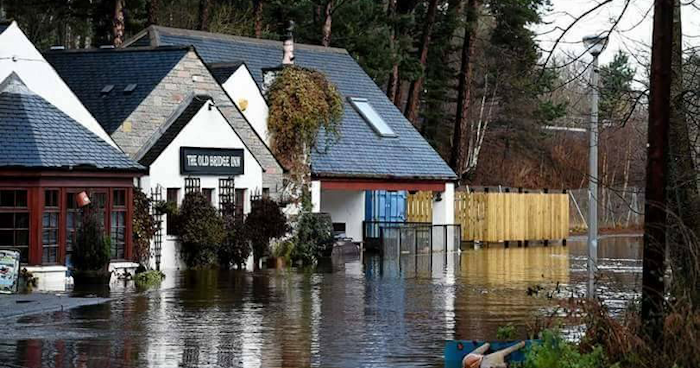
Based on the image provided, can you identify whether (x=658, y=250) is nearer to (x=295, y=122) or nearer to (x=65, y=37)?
(x=295, y=122)

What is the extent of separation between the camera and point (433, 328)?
70.8 ft

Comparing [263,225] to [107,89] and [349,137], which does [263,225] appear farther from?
[349,137]

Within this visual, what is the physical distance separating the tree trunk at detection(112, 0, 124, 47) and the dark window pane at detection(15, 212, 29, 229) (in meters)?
16.9

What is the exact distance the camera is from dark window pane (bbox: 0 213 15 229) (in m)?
30.0

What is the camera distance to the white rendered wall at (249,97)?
3934 centimetres

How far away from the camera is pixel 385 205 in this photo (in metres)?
49.2

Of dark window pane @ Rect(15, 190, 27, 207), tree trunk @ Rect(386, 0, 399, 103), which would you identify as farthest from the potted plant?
tree trunk @ Rect(386, 0, 399, 103)

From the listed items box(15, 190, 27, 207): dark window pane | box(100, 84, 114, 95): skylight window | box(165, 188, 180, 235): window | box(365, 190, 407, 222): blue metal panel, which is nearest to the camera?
box(15, 190, 27, 207): dark window pane

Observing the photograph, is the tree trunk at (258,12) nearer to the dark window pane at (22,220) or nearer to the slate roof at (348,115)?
the slate roof at (348,115)

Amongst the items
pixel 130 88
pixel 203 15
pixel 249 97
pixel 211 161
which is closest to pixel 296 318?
pixel 211 161

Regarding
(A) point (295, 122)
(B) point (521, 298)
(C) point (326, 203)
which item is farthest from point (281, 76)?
(B) point (521, 298)

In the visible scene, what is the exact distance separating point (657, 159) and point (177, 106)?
2288 cm

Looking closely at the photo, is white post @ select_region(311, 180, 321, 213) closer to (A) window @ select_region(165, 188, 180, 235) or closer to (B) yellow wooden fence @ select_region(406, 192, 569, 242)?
(A) window @ select_region(165, 188, 180, 235)

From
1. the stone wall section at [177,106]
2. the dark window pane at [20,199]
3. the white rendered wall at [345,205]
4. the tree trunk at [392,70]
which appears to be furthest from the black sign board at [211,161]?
the tree trunk at [392,70]
